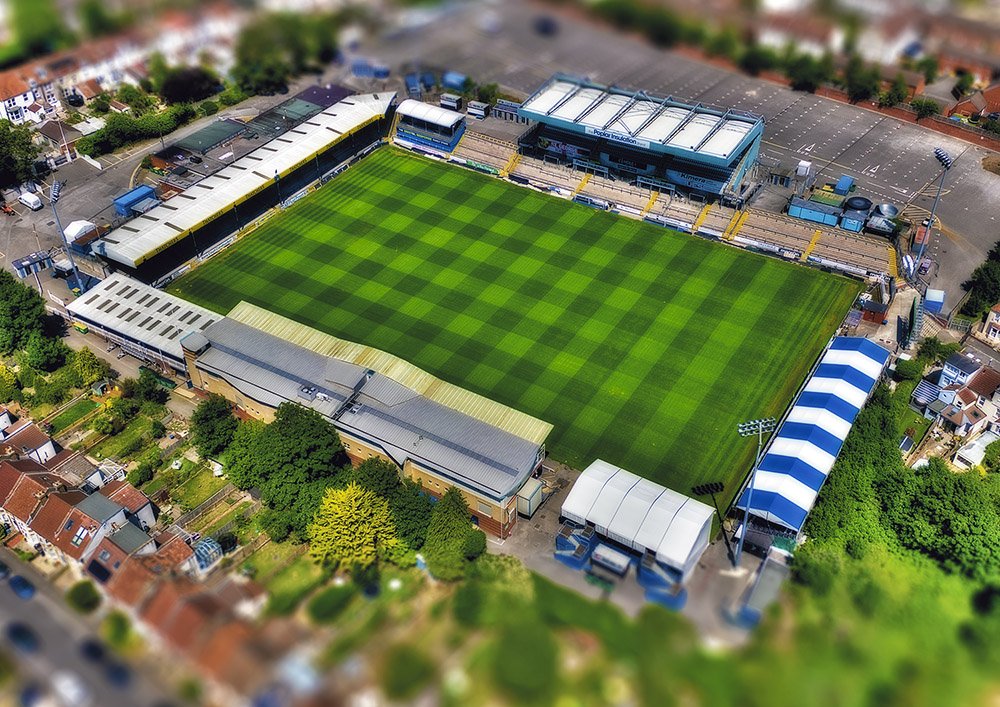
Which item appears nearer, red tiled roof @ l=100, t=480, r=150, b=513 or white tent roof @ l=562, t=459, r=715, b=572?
white tent roof @ l=562, t=459, r=715, b=572

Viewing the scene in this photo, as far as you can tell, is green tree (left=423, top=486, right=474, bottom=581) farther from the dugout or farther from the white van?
the white van

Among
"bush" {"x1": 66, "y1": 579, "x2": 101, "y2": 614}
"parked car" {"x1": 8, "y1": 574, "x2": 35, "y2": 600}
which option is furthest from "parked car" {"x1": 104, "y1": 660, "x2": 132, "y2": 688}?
"parked car" {"x1": 8, "y1": 574, "x2": 35, "y2": 600}

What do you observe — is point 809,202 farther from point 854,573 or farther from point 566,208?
point 854,573

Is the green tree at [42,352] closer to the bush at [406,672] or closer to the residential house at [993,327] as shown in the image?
the bush at [406,672]

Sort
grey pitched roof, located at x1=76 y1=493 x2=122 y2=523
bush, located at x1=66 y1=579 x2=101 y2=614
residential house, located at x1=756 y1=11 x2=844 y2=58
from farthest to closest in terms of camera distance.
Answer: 1. residential house, located at x1=756 y1=11 x2=844 y2=58
2. grey pitched roof, located at x1=76 y1=493 x2=122 y2=523
3. bush, located at x1=66 y1=579 x2=101 y2=614

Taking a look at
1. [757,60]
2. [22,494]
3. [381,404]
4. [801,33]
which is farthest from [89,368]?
[757,60]

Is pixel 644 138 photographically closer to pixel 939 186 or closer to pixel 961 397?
pixel 939 186

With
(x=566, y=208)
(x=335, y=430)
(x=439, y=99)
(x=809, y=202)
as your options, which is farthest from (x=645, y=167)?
(x=335, y=430)

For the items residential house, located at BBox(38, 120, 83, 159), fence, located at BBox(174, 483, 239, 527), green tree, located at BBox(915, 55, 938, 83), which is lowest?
fence, located at BBox(174, 483, 239, 527)
